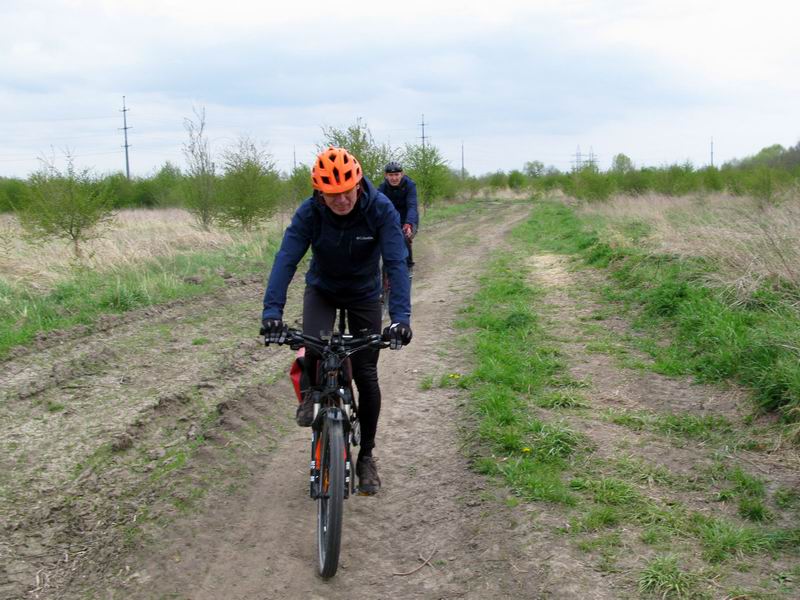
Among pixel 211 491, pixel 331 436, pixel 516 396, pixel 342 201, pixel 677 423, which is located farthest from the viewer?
pixel 516 396

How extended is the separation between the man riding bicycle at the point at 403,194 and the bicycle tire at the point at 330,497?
19.8 ft

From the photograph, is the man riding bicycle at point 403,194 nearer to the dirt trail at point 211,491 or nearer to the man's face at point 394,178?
the man's face at point 394,178

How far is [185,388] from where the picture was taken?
6781mm

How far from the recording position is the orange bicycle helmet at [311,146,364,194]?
13.0ft

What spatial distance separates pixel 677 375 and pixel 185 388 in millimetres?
4827

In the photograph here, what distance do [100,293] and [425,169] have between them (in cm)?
2958

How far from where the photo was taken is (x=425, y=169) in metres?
38.9

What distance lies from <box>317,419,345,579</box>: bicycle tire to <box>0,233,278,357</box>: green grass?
5.52m

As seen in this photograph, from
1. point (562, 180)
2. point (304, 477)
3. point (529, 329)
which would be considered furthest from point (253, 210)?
point (562, 180)

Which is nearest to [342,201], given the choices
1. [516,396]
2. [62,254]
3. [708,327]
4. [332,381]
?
[332,381]

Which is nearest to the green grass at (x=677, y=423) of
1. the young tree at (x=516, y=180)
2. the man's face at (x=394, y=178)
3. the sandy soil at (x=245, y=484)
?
the sandy soil at (x=245, y=484)

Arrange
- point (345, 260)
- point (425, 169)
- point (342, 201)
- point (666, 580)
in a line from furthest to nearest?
point (425, 169)
point (345, 260)
point (342, 201)
point (666, 580)

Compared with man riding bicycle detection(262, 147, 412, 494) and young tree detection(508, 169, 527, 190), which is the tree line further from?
young tree detection(508, 169, 527, 190)

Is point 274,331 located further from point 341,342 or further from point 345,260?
point 345,260
